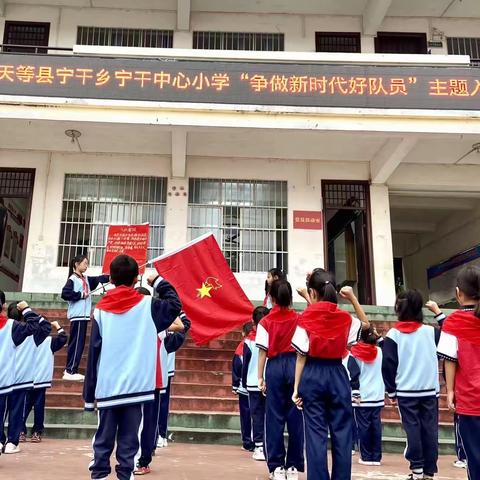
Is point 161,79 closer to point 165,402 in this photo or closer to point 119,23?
point 119,23

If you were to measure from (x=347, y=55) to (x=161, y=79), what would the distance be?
3.78 meters

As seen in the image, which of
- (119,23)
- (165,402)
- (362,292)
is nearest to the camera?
(165,402)

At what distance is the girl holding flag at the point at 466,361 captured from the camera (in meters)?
2.78

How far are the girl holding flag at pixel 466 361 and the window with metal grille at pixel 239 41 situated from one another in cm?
957

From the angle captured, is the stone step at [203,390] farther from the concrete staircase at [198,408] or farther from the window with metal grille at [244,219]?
the window with metal grille at [244,219]

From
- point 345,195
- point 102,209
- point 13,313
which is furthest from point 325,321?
point 102,209

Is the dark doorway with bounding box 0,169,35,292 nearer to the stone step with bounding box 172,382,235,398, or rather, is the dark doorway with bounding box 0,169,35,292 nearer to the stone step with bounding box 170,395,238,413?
the stone step with bounding box 172,382,235,398

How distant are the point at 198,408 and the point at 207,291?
1.78m

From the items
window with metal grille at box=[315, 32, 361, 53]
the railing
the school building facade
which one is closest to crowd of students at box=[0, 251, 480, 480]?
the school building facade

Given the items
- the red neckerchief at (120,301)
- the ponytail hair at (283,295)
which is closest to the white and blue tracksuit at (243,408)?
the ponytail hair at (283,295)

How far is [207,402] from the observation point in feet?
20.6

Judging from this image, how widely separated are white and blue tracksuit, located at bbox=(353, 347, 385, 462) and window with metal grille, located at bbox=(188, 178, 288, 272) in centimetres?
522

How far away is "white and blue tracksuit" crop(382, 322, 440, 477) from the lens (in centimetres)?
368

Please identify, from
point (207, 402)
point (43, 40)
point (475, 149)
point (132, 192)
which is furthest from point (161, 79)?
point (475, 149)
